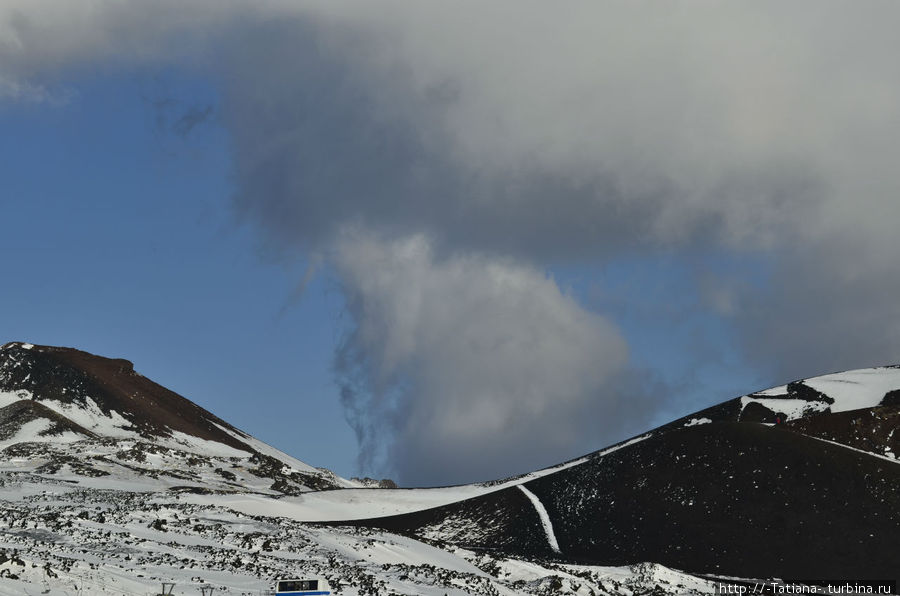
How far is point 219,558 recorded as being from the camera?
44.6 metres

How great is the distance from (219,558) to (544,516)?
165 ft

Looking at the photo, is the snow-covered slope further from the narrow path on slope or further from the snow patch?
the snow patch

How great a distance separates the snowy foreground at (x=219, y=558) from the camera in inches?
1363

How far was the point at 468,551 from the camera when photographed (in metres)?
65.8

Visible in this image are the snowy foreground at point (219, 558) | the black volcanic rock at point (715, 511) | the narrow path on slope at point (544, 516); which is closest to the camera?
the snowy foreground at point (219, 558)

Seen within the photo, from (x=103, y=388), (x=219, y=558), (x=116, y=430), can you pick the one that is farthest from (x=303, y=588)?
(x=103, y=388)

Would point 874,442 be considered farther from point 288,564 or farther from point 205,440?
point 205,440

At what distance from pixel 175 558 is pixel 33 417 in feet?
389

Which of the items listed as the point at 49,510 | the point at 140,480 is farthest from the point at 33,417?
the point at 49,510

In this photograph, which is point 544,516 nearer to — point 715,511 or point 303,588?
point 715,511

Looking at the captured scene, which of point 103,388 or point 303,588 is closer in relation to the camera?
point 303,588

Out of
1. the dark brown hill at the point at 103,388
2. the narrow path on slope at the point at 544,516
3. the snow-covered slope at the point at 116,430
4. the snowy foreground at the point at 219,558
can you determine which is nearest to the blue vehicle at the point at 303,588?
the snowy foreground at the point at 219,558

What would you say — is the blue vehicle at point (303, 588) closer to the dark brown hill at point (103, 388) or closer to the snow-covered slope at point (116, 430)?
the snow-covered slope at point (116, 430)

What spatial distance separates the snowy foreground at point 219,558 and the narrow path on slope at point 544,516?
17572 mm
